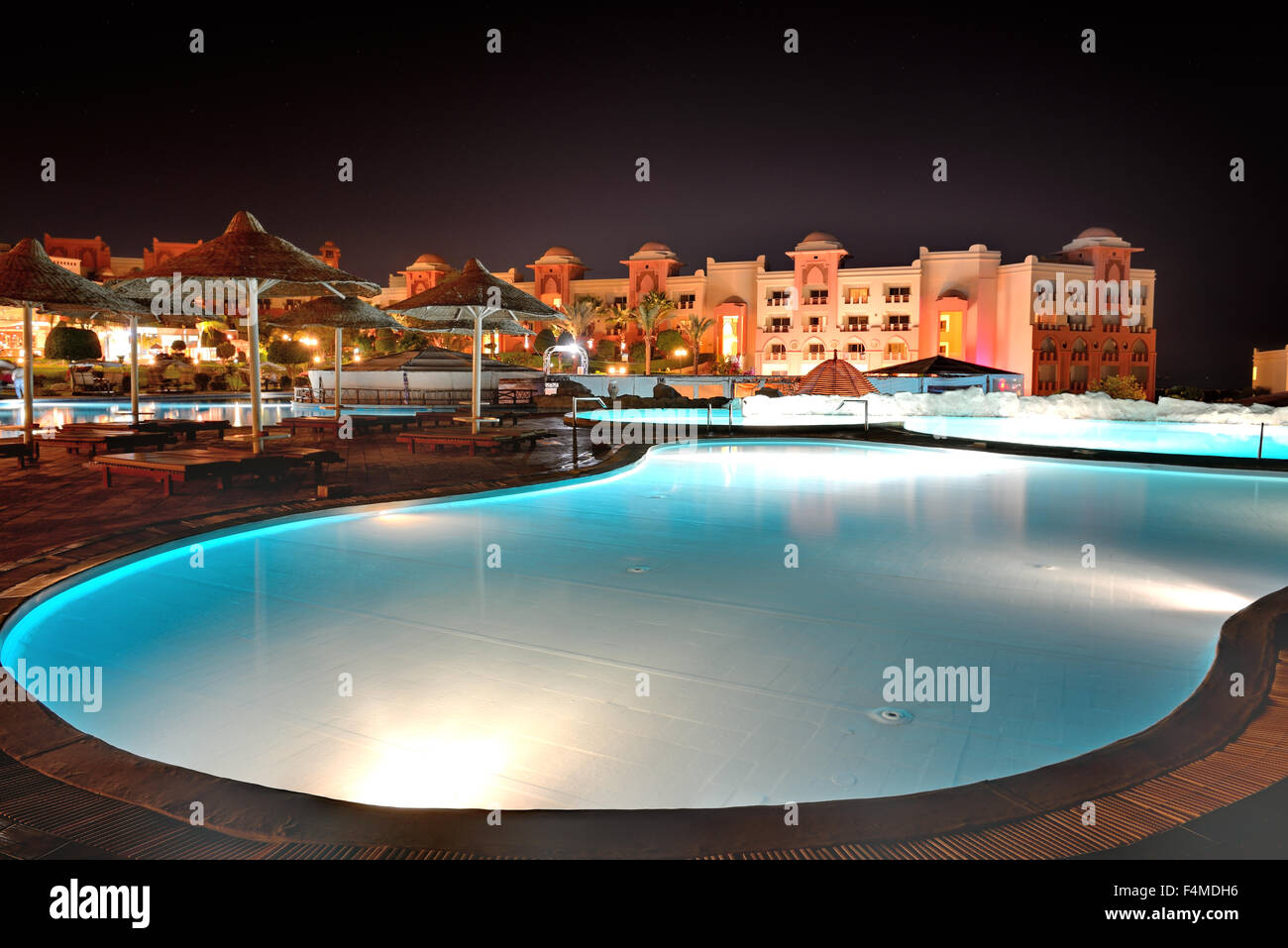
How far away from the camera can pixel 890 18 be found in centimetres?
2277

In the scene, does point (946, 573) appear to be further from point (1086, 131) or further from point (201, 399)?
point (1086, 131)

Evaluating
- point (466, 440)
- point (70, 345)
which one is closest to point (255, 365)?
point (466, 440)

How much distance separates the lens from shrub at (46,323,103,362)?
35375mm

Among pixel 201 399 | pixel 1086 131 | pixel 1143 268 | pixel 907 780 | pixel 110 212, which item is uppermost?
pixel 110 212

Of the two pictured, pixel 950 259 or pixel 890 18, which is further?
pixel 950 259

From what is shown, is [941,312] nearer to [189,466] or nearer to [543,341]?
[543,341]

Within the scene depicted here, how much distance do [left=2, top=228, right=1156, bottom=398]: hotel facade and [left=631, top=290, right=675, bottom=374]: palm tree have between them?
3.32 ft

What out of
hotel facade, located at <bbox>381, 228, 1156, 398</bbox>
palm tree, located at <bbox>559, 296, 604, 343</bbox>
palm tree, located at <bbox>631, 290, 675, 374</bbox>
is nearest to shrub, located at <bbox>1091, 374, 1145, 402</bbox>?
hotel facade, located at <bbox>381, 228, 1156, 398</bbox>

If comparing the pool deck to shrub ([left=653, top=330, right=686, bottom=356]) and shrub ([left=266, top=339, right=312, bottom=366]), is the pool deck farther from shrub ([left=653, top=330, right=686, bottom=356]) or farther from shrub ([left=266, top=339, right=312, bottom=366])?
shrub ([left=653, top=330, right=686, bottom=356])

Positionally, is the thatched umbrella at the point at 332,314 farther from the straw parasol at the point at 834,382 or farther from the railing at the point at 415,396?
the straw parasol at the point at 834,382

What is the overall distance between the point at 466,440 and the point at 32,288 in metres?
5.83

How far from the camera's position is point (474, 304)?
12031 millimetres

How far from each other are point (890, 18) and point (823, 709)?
82.9 ft
